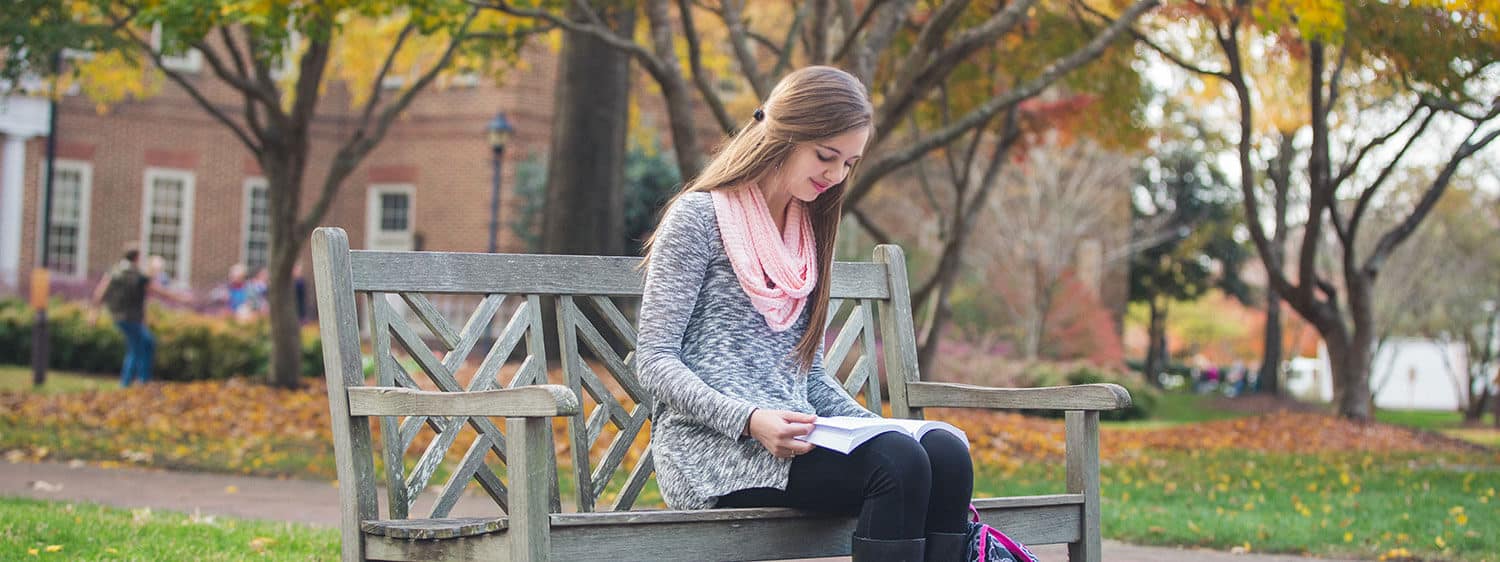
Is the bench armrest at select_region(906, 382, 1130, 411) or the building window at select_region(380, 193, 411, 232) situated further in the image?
the building window at select_region(380, 193, 411, 232)

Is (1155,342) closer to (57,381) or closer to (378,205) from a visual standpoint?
(378,205)

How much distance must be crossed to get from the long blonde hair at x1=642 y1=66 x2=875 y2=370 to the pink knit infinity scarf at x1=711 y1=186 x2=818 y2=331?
0.04 metres

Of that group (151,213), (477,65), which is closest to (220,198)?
(151,213)

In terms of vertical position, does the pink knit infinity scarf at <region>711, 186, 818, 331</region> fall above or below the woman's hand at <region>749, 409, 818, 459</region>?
above

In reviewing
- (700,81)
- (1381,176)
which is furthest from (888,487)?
(1381,176)

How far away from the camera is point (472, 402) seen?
309 centimetres

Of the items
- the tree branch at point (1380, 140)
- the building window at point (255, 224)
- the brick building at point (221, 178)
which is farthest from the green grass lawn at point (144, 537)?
the building window at point (255, 224)

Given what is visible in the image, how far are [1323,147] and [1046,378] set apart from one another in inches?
279

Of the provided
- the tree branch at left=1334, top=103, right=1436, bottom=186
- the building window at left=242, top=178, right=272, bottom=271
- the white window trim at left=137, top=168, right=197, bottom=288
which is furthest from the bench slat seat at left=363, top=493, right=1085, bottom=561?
the building window at left=242, top=178, right=272, bottom=271

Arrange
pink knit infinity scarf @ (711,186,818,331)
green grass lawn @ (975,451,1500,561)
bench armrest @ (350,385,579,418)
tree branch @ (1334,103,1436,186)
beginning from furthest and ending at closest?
tree branch @ (1334,103,1436,186), green grass lawn @ (975,451,1500,561), pink knit infinity scarf @ (711,186,818,331), bench armrest @ (350,385,579,418)

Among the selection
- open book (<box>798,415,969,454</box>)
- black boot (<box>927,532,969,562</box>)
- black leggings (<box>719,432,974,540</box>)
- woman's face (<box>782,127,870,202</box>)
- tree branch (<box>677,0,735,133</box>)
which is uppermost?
tree branch (<box>677,0,735,133</box>)

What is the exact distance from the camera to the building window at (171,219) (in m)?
26.9

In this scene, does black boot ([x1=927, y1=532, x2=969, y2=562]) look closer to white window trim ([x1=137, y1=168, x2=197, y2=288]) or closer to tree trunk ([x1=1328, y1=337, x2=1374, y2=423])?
tree trunk ([x1=1328, y1=337, x2=1374, y2=423])

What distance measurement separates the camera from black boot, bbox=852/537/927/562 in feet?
10.5
